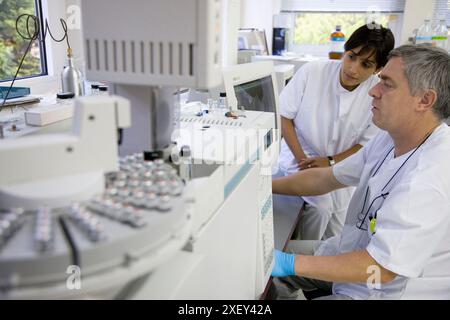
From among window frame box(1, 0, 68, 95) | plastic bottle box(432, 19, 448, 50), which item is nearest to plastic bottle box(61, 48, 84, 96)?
window frame box(1, 0, 68, 95)

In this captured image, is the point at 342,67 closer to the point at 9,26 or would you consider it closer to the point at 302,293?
the point at 302,293

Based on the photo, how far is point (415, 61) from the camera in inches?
48.1

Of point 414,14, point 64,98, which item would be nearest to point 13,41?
point 64,98

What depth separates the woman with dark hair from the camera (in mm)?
1915

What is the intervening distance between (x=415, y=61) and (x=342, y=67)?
79cm

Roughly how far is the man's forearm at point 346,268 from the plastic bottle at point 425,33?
2735mm

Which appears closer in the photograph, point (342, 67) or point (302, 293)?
point (302, 293)

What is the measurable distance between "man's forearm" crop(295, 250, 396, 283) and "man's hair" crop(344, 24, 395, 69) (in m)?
1.07

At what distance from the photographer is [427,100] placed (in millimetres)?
1216

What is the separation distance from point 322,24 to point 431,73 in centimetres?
304

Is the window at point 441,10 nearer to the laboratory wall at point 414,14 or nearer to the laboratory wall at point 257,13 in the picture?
the laboratory wall at point 414,14

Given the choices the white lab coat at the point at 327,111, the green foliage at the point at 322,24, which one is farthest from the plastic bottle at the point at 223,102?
the green foliage at the point at 322,24

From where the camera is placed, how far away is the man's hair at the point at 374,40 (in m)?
1.80
